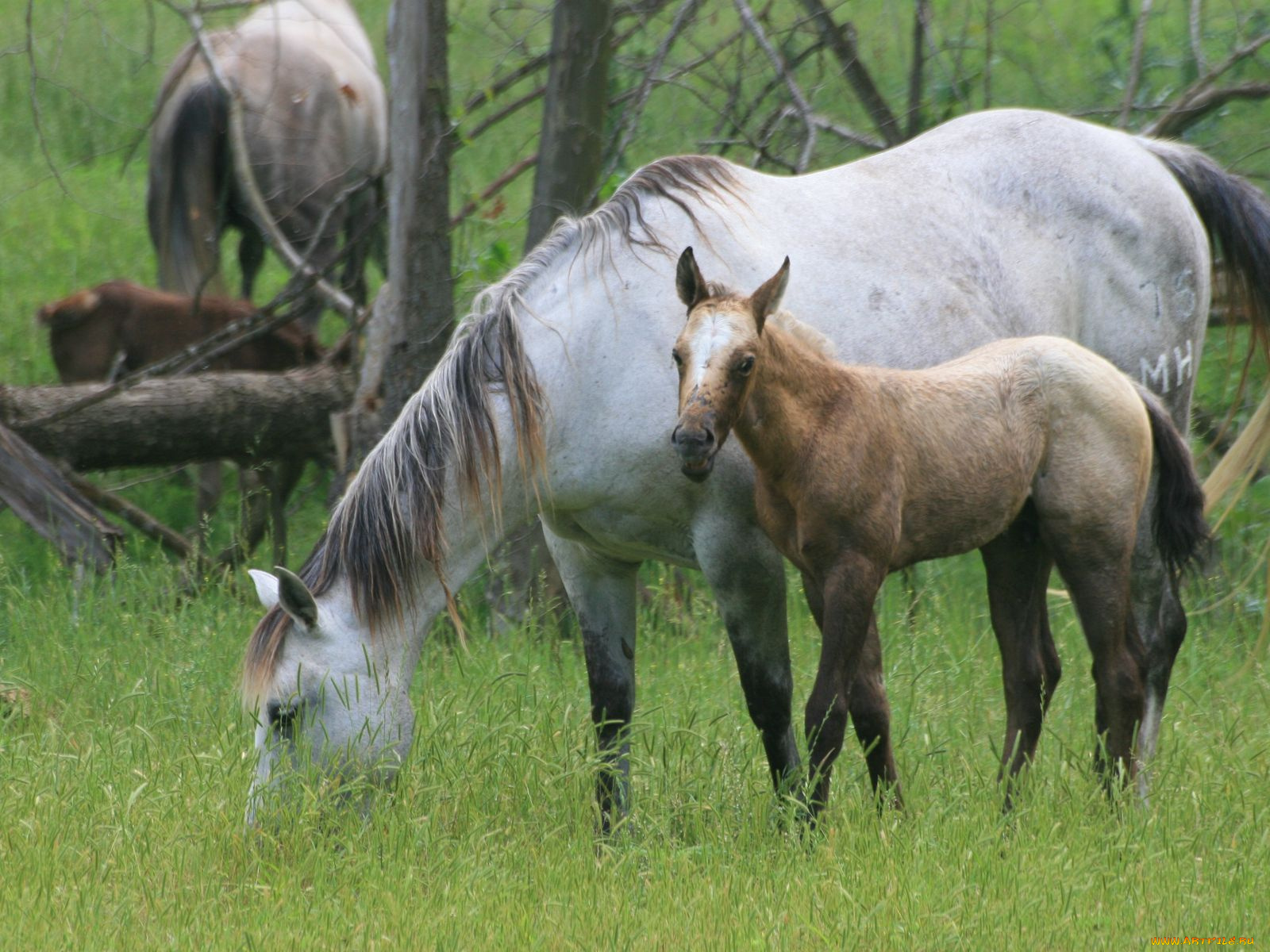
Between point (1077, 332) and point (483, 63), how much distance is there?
959 cm

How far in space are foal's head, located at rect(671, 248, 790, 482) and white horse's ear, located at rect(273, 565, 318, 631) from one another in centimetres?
110

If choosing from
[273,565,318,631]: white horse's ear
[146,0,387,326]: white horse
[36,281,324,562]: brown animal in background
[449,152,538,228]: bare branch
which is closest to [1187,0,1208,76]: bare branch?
[449,152,538,228]: bare branch

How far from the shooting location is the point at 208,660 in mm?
5355

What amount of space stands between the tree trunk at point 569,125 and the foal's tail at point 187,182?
320cm

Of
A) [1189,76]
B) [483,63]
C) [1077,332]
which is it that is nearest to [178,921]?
[1077,332]

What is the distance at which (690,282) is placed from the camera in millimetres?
3428

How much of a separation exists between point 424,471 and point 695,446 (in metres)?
1.05

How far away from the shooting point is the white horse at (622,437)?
386 cm

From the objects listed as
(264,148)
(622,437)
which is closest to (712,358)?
(622,437)

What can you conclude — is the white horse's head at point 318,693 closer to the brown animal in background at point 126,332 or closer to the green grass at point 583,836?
the green grass at point 583,836

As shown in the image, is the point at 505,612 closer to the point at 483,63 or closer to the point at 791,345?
the point at 791,345

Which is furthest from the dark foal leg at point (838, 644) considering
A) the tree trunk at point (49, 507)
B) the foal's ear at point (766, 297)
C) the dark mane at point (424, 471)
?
the tree trunk at point (49, 507)

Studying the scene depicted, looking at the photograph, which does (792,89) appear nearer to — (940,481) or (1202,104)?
(1202,104)

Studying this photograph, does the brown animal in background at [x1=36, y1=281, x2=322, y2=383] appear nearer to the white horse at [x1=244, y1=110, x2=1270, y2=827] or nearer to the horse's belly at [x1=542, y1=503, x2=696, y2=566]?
the white horse at [x1=244, y1=110, x2=1270, y2=827]
